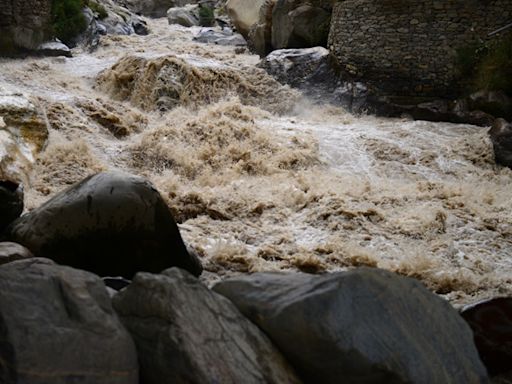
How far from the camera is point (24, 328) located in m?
2.22

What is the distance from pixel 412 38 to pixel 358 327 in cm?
1123

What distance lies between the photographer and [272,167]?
9.15 metres

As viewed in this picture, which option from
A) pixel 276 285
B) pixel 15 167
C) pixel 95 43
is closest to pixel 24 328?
pixel 276 285

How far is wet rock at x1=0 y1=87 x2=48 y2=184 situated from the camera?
7.32m

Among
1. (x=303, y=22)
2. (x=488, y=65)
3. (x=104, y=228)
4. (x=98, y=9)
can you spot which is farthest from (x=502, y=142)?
(x=98, y=9)

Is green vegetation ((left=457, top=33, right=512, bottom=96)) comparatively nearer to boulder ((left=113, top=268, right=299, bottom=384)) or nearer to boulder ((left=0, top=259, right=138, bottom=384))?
boulder ((left=113, top=268, right=299, bottom=384))

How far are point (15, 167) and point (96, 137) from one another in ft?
7.78

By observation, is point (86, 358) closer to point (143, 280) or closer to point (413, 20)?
point (143, 280)

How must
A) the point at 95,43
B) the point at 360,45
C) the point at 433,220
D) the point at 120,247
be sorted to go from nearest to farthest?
the point at 120,247 → the point at 433,220 → the point at 360,45 → the point at 95,43

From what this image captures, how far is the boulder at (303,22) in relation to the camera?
14.5 metres

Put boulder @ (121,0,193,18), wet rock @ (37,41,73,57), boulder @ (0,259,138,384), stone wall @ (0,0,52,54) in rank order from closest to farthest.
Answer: boulder @ (0,259,138,384)
stone wall @ (0,0,52,54)
wet rock @ (37,41,73,57)
boulder @ (121,0,193,18)

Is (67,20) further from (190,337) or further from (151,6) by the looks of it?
(190,337)

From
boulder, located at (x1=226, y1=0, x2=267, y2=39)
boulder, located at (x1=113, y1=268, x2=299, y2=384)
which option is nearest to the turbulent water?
boulder, located at (x1=113, y1=268, x2=299, y2=384)

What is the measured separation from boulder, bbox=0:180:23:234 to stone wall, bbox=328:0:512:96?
951 cm
